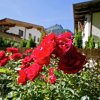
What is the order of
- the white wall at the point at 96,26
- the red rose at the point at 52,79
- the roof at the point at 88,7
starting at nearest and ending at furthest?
the red rose at the point at 52,79 → the roof at the point at 88,7 → the white wall at the point at 96,26

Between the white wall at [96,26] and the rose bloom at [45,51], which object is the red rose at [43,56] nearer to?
the rose bloom at [45,51]

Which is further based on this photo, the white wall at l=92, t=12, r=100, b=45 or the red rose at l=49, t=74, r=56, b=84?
the white wall at l=92, t=12, r=100, b=45

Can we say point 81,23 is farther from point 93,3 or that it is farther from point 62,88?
point 62,88

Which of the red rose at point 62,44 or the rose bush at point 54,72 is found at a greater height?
the red rose at point 62,44

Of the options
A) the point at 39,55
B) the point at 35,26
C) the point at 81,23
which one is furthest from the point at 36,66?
the point at 35,26

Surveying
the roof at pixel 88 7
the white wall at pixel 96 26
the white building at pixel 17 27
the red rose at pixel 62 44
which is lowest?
the red rose at pixel 62 44

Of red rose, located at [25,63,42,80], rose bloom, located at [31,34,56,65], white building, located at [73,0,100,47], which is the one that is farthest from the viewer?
white building, located at [73,0,100,47]

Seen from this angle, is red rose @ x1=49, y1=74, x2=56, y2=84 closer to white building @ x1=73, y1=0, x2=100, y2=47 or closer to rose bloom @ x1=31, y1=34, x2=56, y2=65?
rose bloom @ x1=31, y1=34, x2=56, y2=65

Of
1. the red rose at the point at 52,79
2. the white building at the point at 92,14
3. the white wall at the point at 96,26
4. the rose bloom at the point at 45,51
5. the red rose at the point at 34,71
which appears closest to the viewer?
the rose bloom at the point at 45,51

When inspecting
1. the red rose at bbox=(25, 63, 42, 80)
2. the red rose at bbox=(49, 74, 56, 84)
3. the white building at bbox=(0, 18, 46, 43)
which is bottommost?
the red rose at bbox=(49, 74, 56, 84)

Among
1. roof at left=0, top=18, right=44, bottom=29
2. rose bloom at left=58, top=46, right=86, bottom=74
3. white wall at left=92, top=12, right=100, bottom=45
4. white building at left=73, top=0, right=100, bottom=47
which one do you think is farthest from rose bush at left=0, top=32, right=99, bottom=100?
roof at left=0, top=18, right=44, bottom=29

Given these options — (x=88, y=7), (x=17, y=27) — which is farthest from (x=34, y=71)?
(x=17, y=27)

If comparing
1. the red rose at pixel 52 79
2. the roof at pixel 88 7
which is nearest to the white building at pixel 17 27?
the roof at pixel 88 7

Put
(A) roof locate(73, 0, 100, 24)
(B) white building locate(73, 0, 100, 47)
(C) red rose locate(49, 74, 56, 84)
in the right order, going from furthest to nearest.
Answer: (B) white building locate(73, 0, 100, 47) < (A) roof locate(73, 0, 100, 24) < (C) red rose locate(49, 74, 56, 84)
